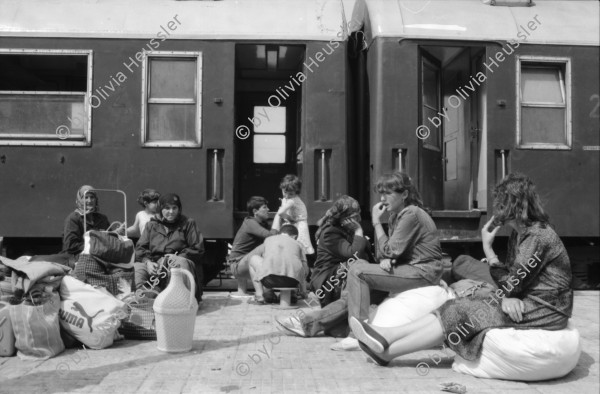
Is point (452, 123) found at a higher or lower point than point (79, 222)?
higher

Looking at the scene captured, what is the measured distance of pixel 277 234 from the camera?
21.5ft

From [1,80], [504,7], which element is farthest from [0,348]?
[504,7]

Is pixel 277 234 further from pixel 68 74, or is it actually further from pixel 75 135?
pixel 68 74

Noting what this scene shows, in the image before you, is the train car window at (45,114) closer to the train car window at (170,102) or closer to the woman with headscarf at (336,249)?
the train car window at (170,102)

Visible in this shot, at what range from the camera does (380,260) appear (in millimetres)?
4820

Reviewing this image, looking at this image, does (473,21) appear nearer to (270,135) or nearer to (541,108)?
(541,108)

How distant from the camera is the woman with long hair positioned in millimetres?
3680

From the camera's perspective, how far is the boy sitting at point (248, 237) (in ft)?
21.5

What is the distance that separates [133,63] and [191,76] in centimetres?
63

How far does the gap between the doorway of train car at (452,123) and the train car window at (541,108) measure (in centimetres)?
47

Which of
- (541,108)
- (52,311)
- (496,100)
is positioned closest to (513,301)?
(52,311)

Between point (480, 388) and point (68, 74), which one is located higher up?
point (68, 74)

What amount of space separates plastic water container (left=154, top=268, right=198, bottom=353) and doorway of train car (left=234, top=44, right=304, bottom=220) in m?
4.20

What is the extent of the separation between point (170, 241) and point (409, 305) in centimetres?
260
